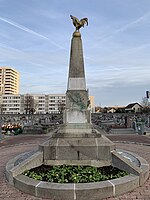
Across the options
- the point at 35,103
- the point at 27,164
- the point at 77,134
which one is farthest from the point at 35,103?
the point at 27,164

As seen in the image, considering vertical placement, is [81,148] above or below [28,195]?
above

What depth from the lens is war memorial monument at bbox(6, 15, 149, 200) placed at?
5.14 m

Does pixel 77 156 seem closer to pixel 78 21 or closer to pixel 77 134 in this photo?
pixel 77 134

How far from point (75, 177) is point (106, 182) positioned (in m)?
0.91

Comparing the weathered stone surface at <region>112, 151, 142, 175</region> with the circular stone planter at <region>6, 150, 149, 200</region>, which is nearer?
the circular stone planter at <region>6, 150, 149, 200</region>

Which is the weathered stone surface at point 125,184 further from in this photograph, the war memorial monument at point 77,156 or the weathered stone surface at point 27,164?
the weathered stone surface at point 27,164

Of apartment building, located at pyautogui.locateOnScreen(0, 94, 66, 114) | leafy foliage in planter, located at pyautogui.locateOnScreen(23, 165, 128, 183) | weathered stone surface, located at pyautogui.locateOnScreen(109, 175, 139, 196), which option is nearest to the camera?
weathered stone surface, located at pyautogui.locateOnScreen(109, 175, 139, 196)

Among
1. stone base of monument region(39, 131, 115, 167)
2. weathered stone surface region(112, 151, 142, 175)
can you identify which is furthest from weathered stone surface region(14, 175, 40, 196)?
weathered stone surface region(112, 151, 142, 175)

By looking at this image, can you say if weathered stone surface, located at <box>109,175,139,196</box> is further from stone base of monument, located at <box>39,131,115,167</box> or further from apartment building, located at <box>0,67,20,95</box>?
apartment building, located at <box>0,67,20,95</box>

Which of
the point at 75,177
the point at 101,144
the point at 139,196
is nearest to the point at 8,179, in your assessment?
the point at 75,177

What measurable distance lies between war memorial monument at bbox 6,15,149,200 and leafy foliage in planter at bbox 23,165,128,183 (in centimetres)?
26

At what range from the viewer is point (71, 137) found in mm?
7871

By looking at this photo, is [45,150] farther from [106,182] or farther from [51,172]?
[106,182]

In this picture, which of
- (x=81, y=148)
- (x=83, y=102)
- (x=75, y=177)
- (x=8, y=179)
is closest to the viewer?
(x=75, y=177)
